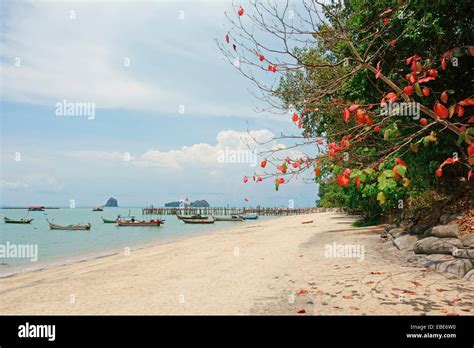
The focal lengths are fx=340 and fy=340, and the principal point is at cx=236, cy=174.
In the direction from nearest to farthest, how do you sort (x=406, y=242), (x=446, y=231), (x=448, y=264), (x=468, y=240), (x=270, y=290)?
1. (x=270, y=290)
2. (x=448, y=264)
3. (x=468, y=240)
4. (x=446, y=231)
5. (x=406, y=242)

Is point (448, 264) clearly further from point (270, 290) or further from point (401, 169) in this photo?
point (401, 169)

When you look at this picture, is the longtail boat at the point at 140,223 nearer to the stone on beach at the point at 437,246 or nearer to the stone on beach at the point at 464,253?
the stone on beach at the point at 437,246

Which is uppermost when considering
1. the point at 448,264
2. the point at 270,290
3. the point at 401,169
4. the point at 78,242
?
the point at 401,169

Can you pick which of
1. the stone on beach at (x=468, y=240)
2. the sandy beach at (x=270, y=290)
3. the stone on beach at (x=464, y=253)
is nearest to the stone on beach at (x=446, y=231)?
the stone on beach at (x=468, y=240)

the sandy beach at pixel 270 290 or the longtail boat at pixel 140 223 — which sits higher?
the sandy beach at pixel 270 290

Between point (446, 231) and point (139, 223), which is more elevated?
point (446, 231)

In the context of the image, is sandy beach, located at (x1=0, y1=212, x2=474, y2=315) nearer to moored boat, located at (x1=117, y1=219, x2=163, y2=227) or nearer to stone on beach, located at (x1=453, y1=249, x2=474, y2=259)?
stone on beach, located at (x1=453, y1=249, x2=474, y2=259)

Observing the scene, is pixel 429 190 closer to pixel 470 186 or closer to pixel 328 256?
pixel 470 186

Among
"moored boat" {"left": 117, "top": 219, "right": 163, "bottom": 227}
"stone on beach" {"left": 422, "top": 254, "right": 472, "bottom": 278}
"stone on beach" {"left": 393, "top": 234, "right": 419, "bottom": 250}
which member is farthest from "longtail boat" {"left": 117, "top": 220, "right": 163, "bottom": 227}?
"stone on beach" {"left": 422, "top": 254, "right": 472, "bottom": 278}

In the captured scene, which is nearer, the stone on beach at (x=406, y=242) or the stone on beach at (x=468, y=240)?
the stone on beach at (x=468, y=240)

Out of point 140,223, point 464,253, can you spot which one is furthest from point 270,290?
point 140,223

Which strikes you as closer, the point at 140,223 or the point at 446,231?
the point at 446,231

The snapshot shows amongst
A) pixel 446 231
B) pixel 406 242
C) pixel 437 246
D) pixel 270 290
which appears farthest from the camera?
pixel 406 242

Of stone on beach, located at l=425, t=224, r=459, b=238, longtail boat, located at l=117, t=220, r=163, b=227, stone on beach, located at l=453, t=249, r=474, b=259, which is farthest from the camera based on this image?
longtail boat, located at l=117, t=220, r=163, b=227
